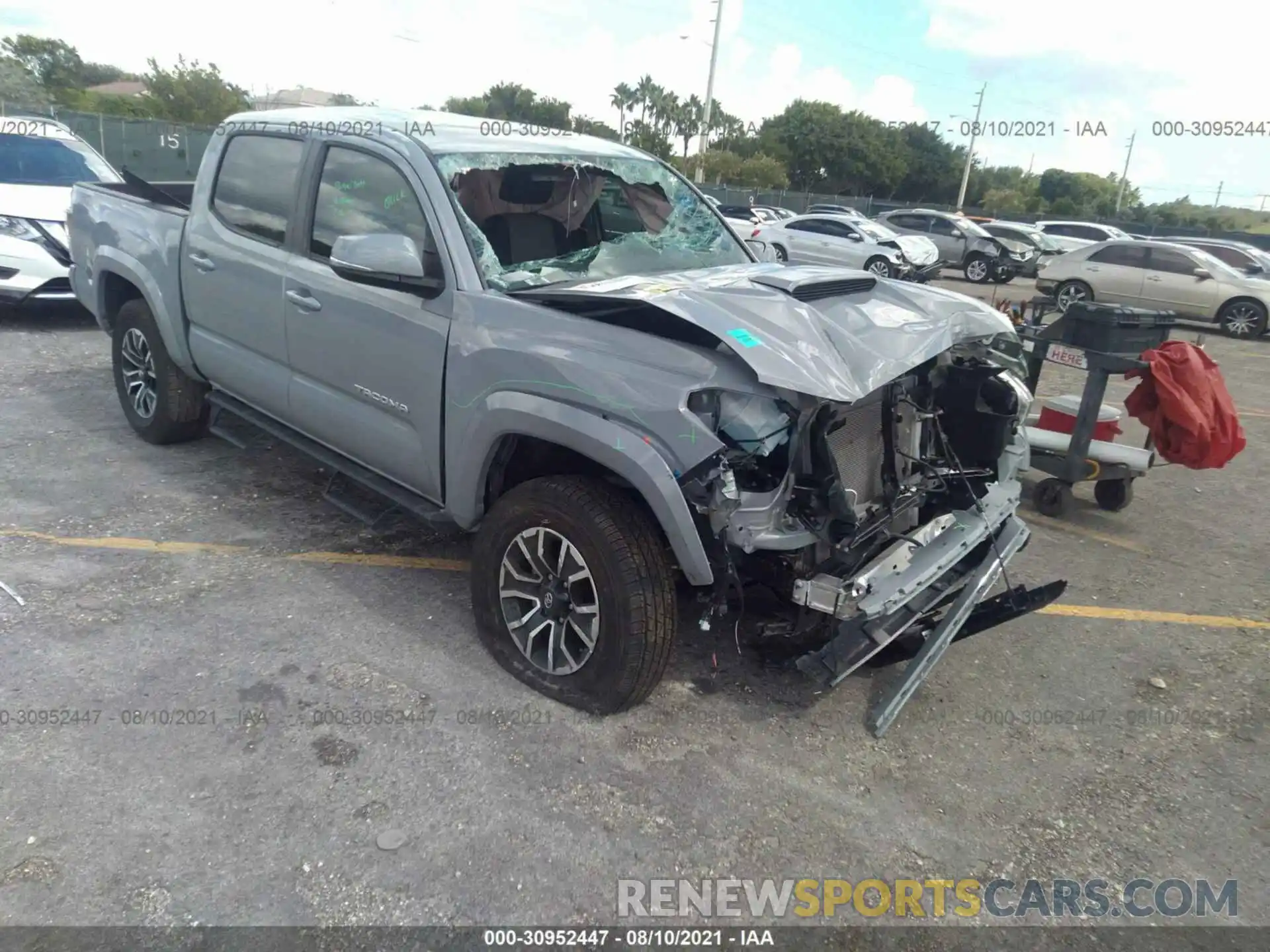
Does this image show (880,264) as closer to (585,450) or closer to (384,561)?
(384,561)

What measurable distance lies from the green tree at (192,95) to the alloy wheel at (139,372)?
159 ft

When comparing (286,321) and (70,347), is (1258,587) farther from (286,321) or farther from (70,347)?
(70,347)

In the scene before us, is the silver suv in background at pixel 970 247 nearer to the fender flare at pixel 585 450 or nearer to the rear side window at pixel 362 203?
the rear side window at pixel 362 203

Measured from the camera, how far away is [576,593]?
10.4 ft

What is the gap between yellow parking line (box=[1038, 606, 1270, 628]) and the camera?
4367 mm

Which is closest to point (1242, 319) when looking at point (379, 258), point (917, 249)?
point (917, 249)

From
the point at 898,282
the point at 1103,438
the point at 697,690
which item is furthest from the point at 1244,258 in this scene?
the point at 697,690

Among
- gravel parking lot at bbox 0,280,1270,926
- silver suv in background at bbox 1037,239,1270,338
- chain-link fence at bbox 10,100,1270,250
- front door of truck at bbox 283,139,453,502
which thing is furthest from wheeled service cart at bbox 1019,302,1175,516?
chain-link fence at bbox 10,100,1270,250

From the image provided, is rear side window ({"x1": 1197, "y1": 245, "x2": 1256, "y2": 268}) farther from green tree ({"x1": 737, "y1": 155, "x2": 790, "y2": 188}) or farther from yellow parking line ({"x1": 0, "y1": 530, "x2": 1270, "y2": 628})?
green tree ({"x1": 737, "y1": 155, "x2": 790, "y2": 188})

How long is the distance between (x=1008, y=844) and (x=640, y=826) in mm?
1174

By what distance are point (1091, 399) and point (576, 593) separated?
3.73 m

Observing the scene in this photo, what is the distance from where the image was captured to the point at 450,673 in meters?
3.48

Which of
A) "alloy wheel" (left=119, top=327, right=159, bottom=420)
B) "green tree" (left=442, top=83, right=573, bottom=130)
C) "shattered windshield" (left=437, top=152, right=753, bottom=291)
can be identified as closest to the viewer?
"shattered windshield" (left=437, top=152, right=753, bottom=291)

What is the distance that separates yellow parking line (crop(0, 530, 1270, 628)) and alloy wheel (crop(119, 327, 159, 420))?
128 cm
